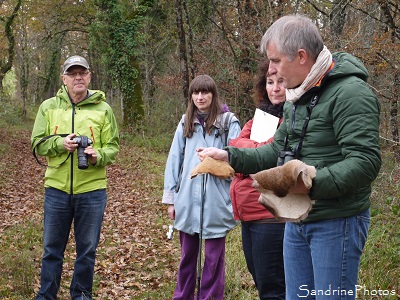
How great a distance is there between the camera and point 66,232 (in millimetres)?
4547

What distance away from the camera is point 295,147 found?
8.35ft

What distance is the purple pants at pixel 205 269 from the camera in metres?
4.37

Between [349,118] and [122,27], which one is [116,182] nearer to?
[122,27]

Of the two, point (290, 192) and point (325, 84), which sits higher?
point (325, 84)

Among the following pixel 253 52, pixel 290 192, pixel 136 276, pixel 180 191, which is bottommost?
pixel 136 276

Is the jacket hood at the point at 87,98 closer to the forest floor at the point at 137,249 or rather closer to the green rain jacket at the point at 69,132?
the green rain jacket at the point at 69,132

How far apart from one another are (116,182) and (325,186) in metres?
11.3

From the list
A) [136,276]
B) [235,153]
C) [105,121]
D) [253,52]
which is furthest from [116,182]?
[235,153]

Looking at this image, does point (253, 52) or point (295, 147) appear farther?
point (253, 52)

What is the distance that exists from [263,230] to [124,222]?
19.5ft

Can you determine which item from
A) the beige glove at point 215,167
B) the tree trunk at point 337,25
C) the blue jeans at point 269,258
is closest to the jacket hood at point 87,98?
the beige glove at point 215,167

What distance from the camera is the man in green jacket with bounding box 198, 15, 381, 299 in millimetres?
2207

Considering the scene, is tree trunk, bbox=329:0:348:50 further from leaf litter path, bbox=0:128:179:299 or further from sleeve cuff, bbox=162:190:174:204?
sleeve cuff, bbox=162:190:174:204

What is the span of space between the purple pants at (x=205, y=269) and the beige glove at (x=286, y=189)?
6.37 ft
